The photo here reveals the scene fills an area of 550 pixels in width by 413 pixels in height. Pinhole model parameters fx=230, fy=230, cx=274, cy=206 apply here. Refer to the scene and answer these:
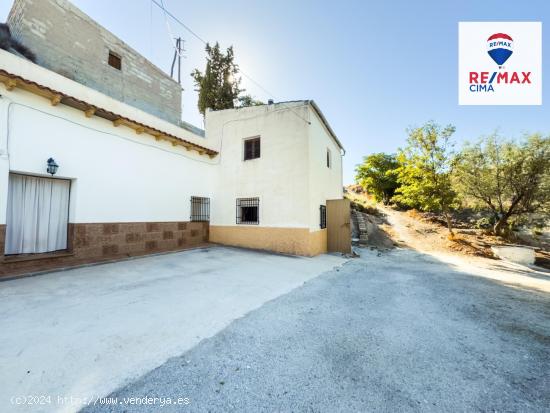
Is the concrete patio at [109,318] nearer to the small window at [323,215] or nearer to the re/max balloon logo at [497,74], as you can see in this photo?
the small window at [323,215]

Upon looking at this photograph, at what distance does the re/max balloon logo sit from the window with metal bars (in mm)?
10972

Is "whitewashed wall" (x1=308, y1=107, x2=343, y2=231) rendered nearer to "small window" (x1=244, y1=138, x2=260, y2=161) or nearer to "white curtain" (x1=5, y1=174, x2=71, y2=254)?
"small window" (x1=244, y1=138, x2=260, y2=161)

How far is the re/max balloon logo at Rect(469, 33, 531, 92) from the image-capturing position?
781 cm

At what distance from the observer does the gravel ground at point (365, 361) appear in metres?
1.89

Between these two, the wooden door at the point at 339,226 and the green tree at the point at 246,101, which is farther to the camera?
the green tree at the point at 246,101

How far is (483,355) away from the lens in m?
2.62

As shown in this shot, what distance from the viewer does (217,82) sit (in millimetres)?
19250

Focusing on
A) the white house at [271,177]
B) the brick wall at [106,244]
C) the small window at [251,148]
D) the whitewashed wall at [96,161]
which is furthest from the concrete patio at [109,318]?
the small window at [251,148]

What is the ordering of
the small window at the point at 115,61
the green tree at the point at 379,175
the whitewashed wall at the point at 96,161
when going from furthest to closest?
the green tree at the point at 379,175 < the small window at the point at 115,61 < the whitewashed wall at the point at 96,161

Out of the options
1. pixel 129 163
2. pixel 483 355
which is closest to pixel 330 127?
pixel 129 163

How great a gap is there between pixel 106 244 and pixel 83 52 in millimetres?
7811

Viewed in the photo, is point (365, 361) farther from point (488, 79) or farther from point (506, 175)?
point (506, 175)

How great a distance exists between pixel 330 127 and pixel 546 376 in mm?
10687

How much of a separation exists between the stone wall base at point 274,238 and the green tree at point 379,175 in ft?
62.0
